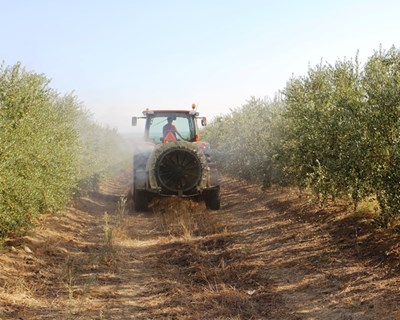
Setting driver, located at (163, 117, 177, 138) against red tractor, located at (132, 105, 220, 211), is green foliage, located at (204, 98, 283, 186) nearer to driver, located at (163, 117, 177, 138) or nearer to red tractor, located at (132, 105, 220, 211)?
red tractor, located at (132, 105, 220, 211)

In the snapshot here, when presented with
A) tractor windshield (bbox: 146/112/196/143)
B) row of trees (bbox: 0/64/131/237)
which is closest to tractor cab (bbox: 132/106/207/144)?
tractor windshield (bbox: 146/112/196/143)

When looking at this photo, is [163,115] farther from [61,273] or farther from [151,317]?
[151,317]

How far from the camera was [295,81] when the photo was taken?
14.7 meters

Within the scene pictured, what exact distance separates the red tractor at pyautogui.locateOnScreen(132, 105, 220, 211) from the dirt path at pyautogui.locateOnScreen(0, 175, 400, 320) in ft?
3.31

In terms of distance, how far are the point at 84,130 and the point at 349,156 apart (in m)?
18.2

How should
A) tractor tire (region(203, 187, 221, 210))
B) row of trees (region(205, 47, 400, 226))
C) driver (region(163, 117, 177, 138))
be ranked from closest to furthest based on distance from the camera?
row of trees (region(205, 47, 400, 226)) < tractor tire (region(203, 187, 221, 210)) < driver (region(163, 117, 177, 138))

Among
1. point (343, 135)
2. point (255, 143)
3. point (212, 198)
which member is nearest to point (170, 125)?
point (212, 198)

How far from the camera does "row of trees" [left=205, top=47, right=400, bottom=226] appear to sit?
8.66 meters

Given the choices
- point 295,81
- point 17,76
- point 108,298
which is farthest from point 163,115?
point 108,298

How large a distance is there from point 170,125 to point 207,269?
8.19 meters

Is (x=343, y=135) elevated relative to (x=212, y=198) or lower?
elevated

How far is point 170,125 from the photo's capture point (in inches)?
616

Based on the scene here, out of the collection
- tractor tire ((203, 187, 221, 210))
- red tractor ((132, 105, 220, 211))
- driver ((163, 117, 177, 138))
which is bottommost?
tractor tire ((203, 187, 221, 210))

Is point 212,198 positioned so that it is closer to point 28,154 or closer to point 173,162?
point 173,162
